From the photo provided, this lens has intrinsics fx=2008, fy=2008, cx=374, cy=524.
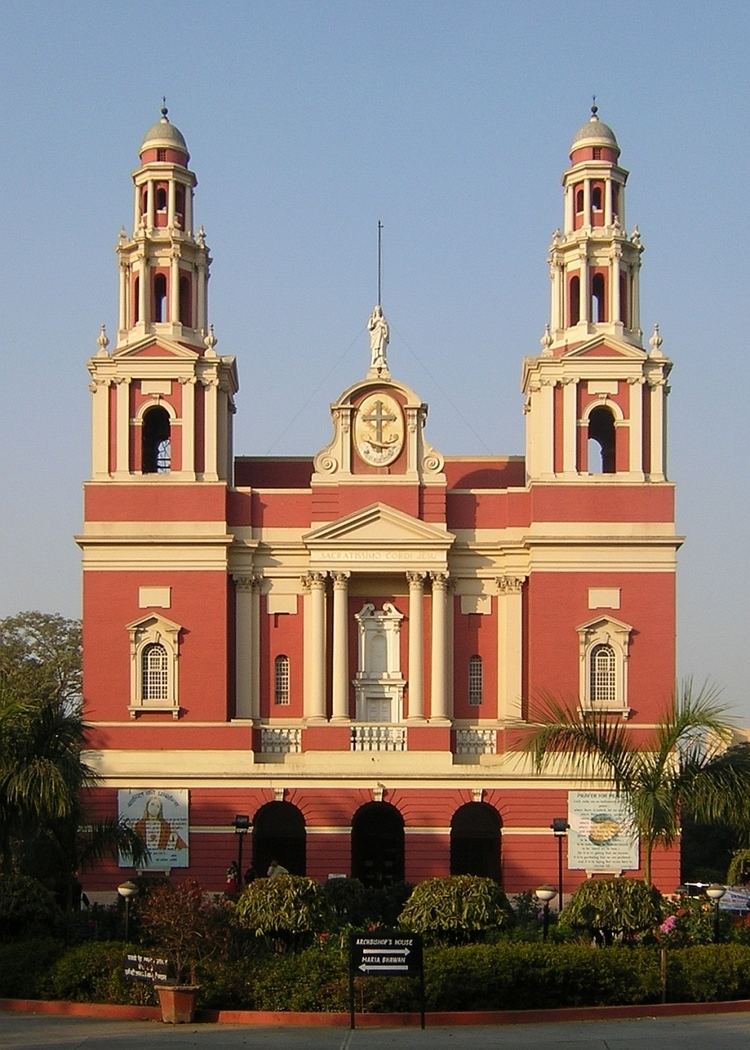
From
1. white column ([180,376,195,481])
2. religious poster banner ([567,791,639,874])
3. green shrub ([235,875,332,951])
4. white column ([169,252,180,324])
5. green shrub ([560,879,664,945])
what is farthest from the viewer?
white column ([169,252,180,324])

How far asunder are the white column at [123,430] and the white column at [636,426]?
489 inches

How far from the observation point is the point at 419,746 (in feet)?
157

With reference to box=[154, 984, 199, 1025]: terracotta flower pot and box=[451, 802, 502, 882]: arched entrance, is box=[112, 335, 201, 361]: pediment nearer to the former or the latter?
box=[451, 802, 502, 882]: arched entrance

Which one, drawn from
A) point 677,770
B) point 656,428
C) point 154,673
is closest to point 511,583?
point 656,428

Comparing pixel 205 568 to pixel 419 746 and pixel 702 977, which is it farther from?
pixel 702 977

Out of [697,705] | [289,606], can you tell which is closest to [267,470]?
[289,606]

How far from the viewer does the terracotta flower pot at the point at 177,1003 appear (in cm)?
2641

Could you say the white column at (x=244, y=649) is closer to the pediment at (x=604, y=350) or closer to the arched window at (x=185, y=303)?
the arched window at (x=185, y=303)

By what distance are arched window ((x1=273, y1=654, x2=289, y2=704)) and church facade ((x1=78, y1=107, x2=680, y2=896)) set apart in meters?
0.10

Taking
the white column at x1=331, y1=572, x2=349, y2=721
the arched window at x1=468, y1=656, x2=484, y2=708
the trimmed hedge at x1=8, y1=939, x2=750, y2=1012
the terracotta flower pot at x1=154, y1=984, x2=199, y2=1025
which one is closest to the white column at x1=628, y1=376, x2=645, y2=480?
the arched window at x1=468, y1=656, x2=484, y2=708

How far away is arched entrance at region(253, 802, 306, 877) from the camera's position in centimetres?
4931

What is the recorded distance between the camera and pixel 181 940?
27.3 m

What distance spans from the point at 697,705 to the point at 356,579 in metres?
19.9

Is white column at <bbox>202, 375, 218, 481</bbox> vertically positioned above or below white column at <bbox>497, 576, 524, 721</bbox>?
above
